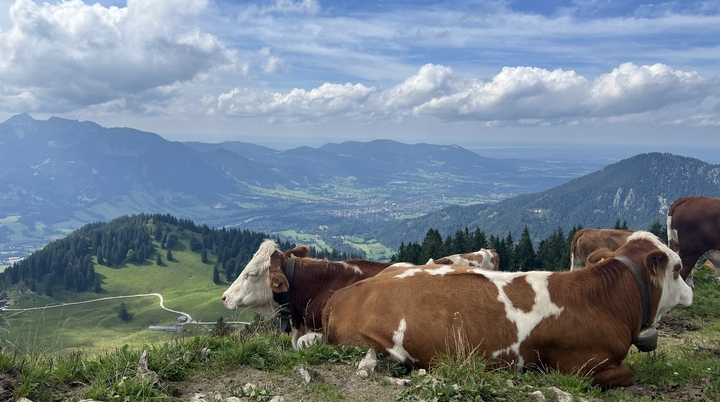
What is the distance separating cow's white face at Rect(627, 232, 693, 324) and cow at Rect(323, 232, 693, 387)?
16mm

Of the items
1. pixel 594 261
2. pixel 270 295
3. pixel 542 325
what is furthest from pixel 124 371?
pixel 594 261

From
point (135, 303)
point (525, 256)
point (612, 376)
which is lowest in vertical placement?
point (135, 303)

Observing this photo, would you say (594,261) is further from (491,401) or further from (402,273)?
(491,401)

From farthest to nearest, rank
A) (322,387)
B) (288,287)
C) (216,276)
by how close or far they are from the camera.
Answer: (216,276), (288,287), (322,387)

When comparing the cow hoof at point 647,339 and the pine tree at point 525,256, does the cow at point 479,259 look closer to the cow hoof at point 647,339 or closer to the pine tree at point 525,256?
the cow hoof at point 647,339

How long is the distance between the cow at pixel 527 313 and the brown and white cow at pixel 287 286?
207 cm

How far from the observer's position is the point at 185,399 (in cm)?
564

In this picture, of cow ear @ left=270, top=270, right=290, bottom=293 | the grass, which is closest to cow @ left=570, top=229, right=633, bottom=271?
the grass

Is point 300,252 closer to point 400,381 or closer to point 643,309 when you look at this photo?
point 400,381

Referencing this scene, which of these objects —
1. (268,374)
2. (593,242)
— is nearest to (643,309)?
(268,374)

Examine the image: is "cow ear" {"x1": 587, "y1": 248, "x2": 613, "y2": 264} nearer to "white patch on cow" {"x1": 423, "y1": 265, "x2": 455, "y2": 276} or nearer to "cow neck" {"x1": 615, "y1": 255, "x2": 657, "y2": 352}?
"cow neck" {"x1": 615, "y1": 255, "x2": 657, "y2": 352}

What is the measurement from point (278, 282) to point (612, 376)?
6111 mm

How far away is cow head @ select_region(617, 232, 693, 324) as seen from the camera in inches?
306

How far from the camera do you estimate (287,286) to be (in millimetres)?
9938
